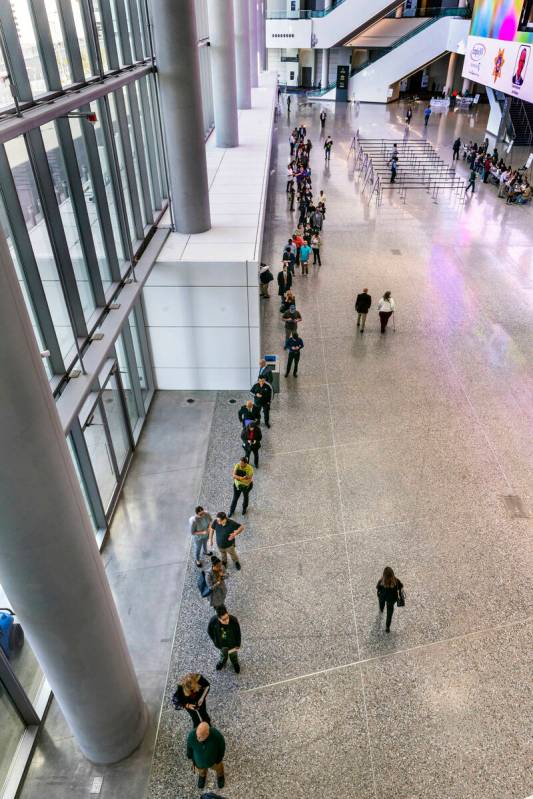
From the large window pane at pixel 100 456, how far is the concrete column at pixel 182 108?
5110 mm

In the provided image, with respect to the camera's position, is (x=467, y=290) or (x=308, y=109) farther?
(x=308, y=109)

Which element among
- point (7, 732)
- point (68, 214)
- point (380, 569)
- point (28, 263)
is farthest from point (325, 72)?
point (7, 732)

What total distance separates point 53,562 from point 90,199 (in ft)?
17.6

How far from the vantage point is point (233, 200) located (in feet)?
44.3

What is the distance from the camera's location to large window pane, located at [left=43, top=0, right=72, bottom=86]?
20.0 feet

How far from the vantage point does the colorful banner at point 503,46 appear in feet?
78.5

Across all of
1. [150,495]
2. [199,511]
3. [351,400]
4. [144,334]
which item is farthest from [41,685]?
[351,400]

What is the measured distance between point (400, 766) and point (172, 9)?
11.5 metres

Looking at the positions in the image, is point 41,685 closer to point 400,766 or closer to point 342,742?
point 342,742

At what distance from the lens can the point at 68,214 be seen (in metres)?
6.71

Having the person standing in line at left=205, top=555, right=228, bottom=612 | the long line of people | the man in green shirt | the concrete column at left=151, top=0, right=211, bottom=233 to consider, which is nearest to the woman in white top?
the long line of people

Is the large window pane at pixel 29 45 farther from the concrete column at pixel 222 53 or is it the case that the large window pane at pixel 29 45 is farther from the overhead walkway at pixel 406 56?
the overhead walkway at pixel 406 56

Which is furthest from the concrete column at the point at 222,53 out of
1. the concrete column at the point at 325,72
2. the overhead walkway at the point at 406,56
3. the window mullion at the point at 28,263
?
the concrete column at the point at 325,72

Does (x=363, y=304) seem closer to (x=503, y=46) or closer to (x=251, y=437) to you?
(x=251, y=437)
